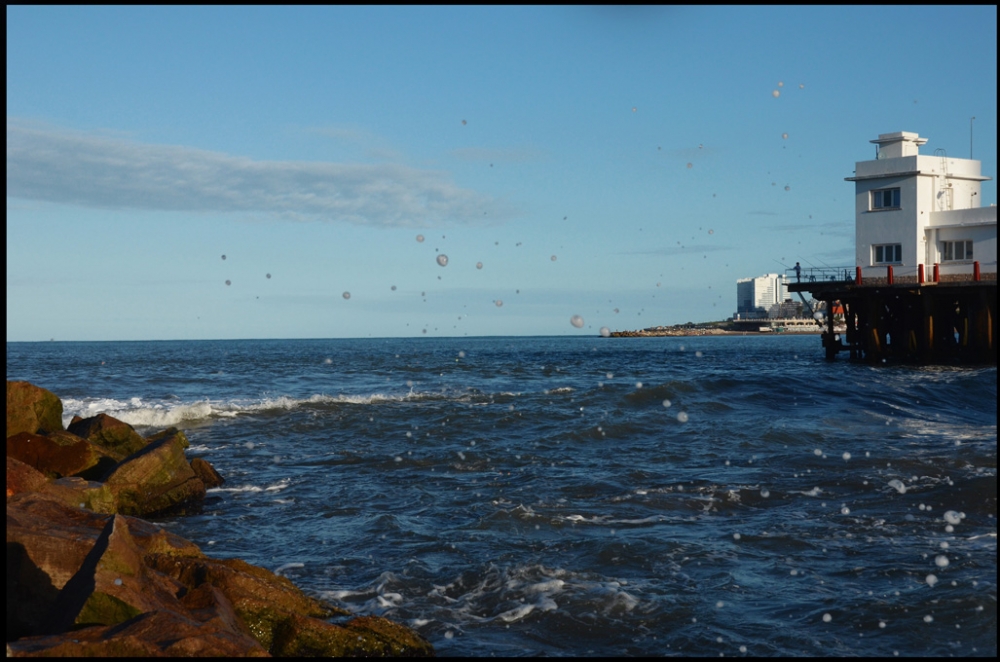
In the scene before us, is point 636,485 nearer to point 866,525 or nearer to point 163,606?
point 866,525

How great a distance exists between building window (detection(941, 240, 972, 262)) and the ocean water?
19.5 meters

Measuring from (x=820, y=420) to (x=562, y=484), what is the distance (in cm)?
913

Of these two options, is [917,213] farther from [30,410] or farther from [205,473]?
[30,410]

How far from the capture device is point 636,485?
12.5 meters

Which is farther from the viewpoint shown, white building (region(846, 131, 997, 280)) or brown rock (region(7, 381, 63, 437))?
white building (region(846, 131, 997, 280))

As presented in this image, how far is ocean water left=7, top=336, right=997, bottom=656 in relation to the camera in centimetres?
687

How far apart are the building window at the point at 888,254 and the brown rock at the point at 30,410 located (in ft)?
123

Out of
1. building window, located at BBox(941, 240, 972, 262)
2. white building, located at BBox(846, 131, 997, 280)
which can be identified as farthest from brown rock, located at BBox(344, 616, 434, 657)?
building window, located at BBox(941, 240, 972, 262)

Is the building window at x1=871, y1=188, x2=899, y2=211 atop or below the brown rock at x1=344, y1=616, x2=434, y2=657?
atop

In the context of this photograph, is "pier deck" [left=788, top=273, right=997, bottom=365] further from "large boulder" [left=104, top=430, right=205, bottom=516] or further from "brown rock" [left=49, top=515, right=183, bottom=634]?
"brown rock" [left=49, top=515, right=183, bottom=634]

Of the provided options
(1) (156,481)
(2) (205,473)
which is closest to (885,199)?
(2) (205,473)

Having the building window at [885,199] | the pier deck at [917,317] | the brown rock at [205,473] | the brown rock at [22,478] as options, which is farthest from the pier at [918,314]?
the brown rock at [22,478]

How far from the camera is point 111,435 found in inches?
546

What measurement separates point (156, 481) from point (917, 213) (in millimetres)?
38039
